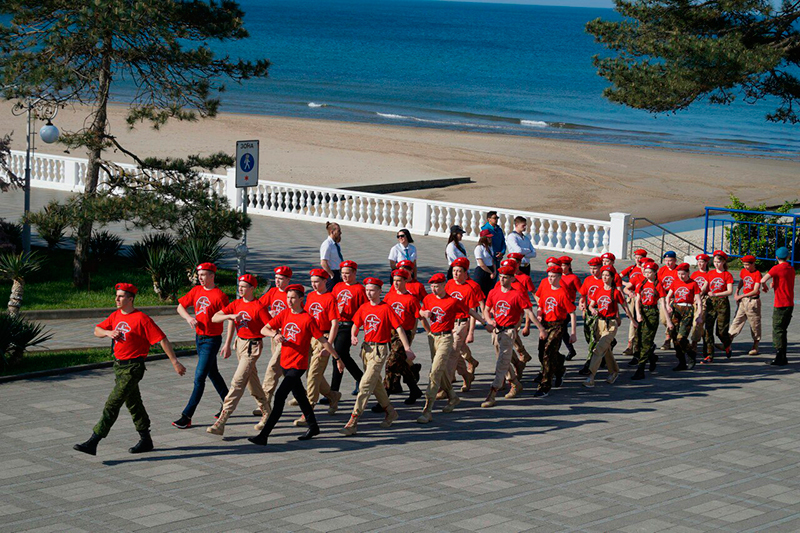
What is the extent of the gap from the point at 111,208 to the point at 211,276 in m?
6.26

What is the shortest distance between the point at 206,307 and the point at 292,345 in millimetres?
1161

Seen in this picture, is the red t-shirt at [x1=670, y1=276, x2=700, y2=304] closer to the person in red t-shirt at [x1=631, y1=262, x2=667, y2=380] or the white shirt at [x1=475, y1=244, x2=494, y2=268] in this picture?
the person in red t-shirt at [x1=631, y1=262, x2=667, y2=380]

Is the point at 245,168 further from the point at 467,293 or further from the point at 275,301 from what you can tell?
the point at 467,293

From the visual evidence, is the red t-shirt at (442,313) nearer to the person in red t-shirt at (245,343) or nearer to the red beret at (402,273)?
the red beret at (402,273)

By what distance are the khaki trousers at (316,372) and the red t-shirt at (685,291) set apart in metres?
5.52

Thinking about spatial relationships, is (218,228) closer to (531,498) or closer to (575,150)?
(531,498)

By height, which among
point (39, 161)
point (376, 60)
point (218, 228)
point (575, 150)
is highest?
point (376, 60)

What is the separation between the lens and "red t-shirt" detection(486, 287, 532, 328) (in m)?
12.7

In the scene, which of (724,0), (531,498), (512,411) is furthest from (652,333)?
(724,0)

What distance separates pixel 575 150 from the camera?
55062mm

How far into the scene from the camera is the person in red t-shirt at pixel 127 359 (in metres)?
10.3

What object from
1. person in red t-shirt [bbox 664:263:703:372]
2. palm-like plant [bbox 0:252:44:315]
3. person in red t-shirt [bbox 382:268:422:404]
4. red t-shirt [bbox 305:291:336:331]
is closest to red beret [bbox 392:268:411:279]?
person in red t-shirt [bbox 382:268:422:404]

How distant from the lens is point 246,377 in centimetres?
1128

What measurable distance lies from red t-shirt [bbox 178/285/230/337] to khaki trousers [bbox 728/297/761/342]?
8238 millimetres
